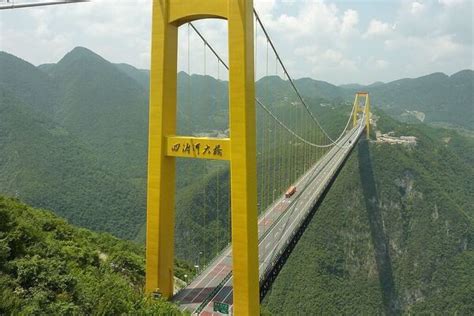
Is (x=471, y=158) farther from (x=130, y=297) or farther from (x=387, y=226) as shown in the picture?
(x=130, y=297)

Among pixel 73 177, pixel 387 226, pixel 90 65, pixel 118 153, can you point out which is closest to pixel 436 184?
pixel 387 226

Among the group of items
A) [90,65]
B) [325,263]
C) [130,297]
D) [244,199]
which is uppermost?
[90,65]

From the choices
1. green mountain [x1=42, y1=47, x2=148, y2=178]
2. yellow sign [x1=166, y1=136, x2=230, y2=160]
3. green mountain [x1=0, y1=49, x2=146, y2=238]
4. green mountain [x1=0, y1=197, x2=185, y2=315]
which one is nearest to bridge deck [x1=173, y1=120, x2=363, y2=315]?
green mountain [x1=0, y1=197, x2=185, y2=315]

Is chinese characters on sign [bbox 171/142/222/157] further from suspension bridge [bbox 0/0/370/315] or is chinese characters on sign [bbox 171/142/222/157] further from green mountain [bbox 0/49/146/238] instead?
green mountain [bbox 0/49/146/238]

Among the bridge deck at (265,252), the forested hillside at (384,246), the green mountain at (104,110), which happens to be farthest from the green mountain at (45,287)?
the green mountain at (104,110)

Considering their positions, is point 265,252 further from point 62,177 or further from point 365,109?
point 62,177

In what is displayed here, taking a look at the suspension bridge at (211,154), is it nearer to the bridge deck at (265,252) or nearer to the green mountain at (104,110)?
the bridge deck at (265,252)

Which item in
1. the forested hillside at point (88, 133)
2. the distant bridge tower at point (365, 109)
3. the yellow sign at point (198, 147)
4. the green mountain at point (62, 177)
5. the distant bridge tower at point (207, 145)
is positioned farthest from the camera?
the distant bridge tower at point (365, 109)
